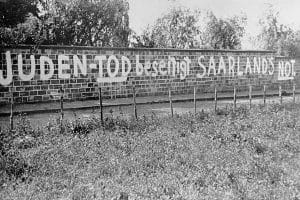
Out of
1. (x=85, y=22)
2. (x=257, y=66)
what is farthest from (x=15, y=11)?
(x=257, y=66)

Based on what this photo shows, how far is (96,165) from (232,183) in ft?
7.81

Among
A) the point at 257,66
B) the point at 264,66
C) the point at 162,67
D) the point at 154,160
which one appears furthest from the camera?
the point at 264,66

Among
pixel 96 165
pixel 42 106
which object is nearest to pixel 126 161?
pixel 96 165

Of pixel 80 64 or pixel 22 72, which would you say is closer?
pixel 22 72

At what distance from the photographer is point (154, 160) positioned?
24.8 feet

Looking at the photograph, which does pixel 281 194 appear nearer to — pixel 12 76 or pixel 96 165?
pixel 96 165

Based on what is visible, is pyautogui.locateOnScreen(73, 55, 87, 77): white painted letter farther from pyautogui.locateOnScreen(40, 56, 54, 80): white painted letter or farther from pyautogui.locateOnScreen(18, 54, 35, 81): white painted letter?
pyautogui.locateOnScreen(18, 54, 35, 81): white painted letter

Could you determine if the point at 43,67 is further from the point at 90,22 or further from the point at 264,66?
the point at 90,22

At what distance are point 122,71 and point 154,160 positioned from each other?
37.8 feet

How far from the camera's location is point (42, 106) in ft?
50.0

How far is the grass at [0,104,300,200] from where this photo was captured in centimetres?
598

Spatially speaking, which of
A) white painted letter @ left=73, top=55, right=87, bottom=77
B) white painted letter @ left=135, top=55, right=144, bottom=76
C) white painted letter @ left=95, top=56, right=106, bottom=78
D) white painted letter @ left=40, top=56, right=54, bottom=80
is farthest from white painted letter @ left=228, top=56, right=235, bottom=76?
white painted letter @ left=40, top=56, right=54, bottom=80

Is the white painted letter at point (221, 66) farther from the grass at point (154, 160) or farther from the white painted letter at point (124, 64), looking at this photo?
the grass at point (154, 160)

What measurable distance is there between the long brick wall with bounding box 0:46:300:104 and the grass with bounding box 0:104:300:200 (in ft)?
18.2
